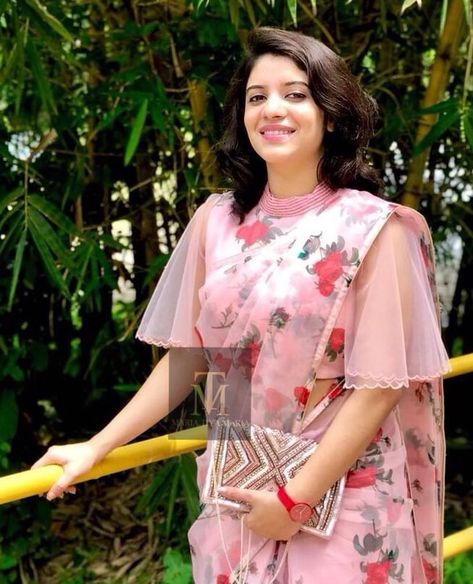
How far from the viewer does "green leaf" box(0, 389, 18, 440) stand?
2279 millimetres

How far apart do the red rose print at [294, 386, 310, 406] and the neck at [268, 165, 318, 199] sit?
0.25 m

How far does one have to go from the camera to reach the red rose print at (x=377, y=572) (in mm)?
1073

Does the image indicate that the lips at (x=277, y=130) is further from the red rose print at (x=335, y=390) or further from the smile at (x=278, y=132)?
the red rose print at (x=335, y=390)

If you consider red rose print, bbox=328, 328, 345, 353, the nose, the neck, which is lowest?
red rose print, bbox=328, 328, 345, 353

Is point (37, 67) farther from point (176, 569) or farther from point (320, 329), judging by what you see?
point (176, 569)

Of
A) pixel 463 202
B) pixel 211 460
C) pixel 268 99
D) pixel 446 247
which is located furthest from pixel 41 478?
pixel 446 247

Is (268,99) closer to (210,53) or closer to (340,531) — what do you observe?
(340,531)

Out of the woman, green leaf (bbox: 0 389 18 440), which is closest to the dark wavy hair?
the woman

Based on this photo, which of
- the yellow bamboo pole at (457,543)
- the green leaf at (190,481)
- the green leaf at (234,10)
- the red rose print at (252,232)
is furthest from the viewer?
the green leaf at (190,481)

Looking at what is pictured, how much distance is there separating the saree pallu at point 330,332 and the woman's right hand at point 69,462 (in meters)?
0.18

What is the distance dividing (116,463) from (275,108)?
500 millimetres

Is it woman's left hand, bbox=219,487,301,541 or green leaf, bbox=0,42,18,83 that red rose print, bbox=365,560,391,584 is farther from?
green leaf, bbox=0,42,18,83

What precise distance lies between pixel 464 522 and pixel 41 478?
1.89 m

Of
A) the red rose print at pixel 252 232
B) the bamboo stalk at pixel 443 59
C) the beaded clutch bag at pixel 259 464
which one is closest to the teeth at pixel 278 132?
the red rose print at pixel 252 232
